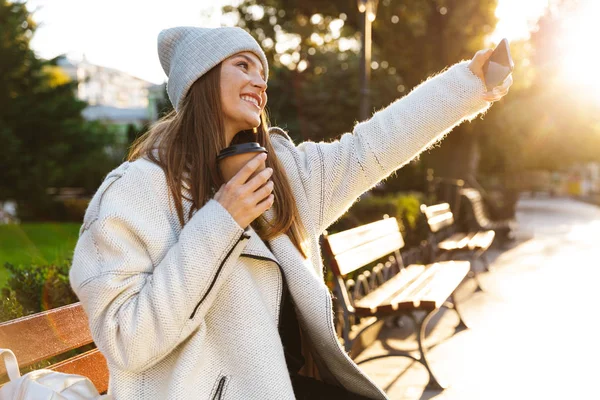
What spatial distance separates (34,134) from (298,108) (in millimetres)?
9867

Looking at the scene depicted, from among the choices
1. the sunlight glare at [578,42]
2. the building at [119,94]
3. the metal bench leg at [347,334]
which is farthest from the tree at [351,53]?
the building at [119,94]

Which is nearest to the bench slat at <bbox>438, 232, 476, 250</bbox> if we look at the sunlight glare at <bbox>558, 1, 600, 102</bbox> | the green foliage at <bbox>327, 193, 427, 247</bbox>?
the green foliage at <bbox>327, 193, 427, 247</bbox>

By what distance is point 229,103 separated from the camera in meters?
2.20

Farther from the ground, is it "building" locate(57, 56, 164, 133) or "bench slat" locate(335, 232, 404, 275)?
"bench slat" locate(335, 232, 404, 275)

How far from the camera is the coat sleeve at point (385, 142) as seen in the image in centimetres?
244

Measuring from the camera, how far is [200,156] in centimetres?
212

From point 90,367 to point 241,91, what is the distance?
1409 millimetres

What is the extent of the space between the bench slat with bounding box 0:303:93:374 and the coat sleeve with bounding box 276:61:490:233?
106 centimetres

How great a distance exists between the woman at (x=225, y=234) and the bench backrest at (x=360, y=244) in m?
1.67

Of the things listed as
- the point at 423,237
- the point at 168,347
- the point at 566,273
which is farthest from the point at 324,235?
the point at 566,273

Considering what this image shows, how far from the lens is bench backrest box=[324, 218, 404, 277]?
422cm

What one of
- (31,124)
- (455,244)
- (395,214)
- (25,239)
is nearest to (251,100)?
(455,244)

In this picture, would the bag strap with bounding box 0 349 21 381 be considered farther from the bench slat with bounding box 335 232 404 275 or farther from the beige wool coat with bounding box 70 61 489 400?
the bench slat with bounding box 335 232 404 275

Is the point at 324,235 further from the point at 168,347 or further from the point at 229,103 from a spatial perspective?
the point at 168,347
